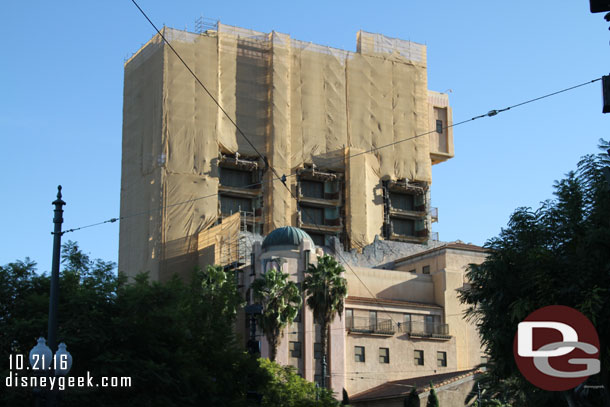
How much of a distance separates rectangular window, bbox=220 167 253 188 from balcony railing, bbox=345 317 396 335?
27296 millimetres

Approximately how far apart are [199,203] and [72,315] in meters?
58.6

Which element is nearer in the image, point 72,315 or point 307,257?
point 72,315

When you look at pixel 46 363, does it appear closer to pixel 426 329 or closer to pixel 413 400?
pixel 413 400

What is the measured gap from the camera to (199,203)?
90.9 meters

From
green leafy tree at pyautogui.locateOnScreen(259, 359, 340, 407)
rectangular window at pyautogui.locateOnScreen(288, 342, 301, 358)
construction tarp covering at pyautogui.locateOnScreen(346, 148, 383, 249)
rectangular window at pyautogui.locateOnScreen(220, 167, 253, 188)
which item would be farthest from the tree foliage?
construction tarp covering at pyautogui.locateOnScreen(346, 148, 383, 249)

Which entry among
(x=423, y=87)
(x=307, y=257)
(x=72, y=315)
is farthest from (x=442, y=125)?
(x=72, y=315)

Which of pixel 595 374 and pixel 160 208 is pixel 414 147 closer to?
pixel 160 208

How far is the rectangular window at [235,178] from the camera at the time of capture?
98.0 m

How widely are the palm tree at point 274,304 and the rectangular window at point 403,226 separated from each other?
44.3 meters

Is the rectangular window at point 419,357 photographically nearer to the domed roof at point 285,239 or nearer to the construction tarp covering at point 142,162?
the domed roof at point 285,239

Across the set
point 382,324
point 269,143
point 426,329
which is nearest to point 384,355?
point 382,324

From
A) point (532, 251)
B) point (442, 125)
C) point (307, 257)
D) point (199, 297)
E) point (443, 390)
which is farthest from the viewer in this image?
point (442, 125)

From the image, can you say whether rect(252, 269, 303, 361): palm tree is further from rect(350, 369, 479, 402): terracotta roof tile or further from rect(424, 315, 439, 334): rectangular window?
rect(424, 315, 439, 334): rectangular window

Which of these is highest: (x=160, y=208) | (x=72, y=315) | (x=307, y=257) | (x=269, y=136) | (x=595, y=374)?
(x=269, y=136)
